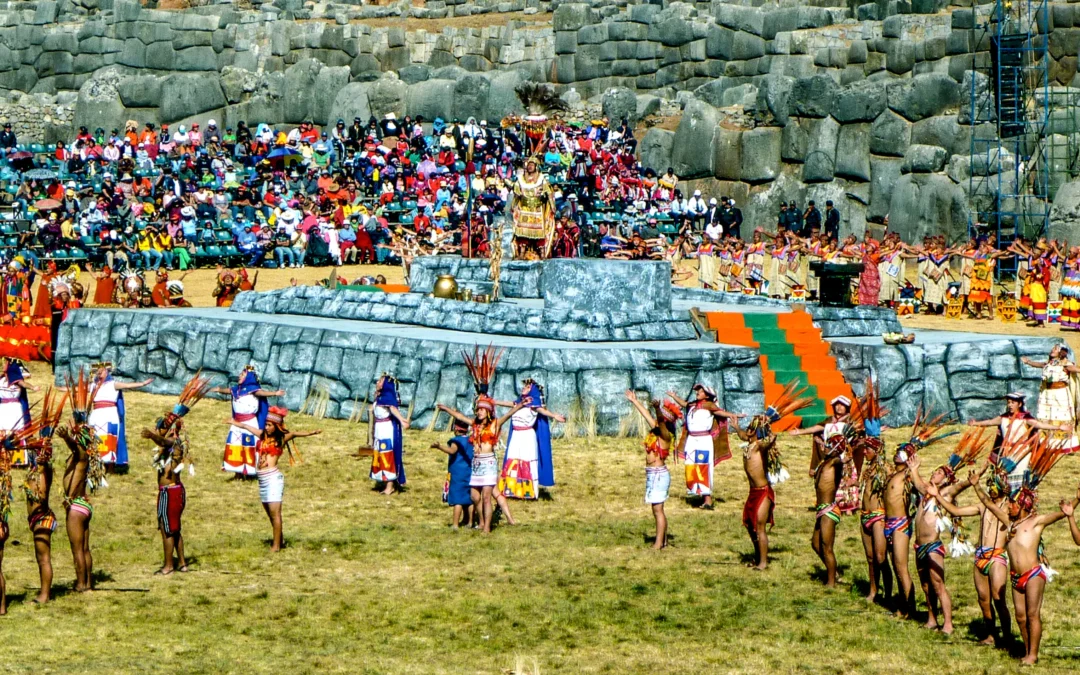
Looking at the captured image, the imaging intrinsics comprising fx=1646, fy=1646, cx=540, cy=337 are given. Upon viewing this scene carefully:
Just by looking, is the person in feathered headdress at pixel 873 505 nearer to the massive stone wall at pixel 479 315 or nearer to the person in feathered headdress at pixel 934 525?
the person in feathered headdress at pixel 934 525

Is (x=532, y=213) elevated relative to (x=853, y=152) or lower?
lower

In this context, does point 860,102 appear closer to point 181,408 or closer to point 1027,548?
point 181,408

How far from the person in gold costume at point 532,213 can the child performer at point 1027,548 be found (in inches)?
586

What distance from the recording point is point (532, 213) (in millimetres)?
25312

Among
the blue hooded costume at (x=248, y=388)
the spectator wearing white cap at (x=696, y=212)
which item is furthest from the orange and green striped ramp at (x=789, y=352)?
the spectator wearing white cap at (x=696, y=212)

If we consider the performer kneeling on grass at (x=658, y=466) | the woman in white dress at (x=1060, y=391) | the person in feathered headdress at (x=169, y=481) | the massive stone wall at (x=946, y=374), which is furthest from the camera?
the massive stone wall at (x=946, y=374)

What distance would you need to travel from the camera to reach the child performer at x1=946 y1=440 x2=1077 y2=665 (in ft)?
34.2

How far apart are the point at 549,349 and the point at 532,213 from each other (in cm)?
648

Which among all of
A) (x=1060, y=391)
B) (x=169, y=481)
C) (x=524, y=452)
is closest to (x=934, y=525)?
(x=524, y=452)

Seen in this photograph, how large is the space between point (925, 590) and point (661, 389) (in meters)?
7.52

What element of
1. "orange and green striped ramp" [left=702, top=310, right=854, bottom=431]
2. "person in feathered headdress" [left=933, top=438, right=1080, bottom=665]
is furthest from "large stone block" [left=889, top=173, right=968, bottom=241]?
"person in feathered headdress" [left=933, top=438, right=1080, bottom=665]

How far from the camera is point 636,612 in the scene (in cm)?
1238

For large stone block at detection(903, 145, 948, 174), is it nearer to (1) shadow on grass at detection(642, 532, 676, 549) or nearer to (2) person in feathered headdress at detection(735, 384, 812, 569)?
(1) shadow on grass at detection(642, 532, 676, 549)

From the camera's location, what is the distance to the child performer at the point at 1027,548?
10.4m
